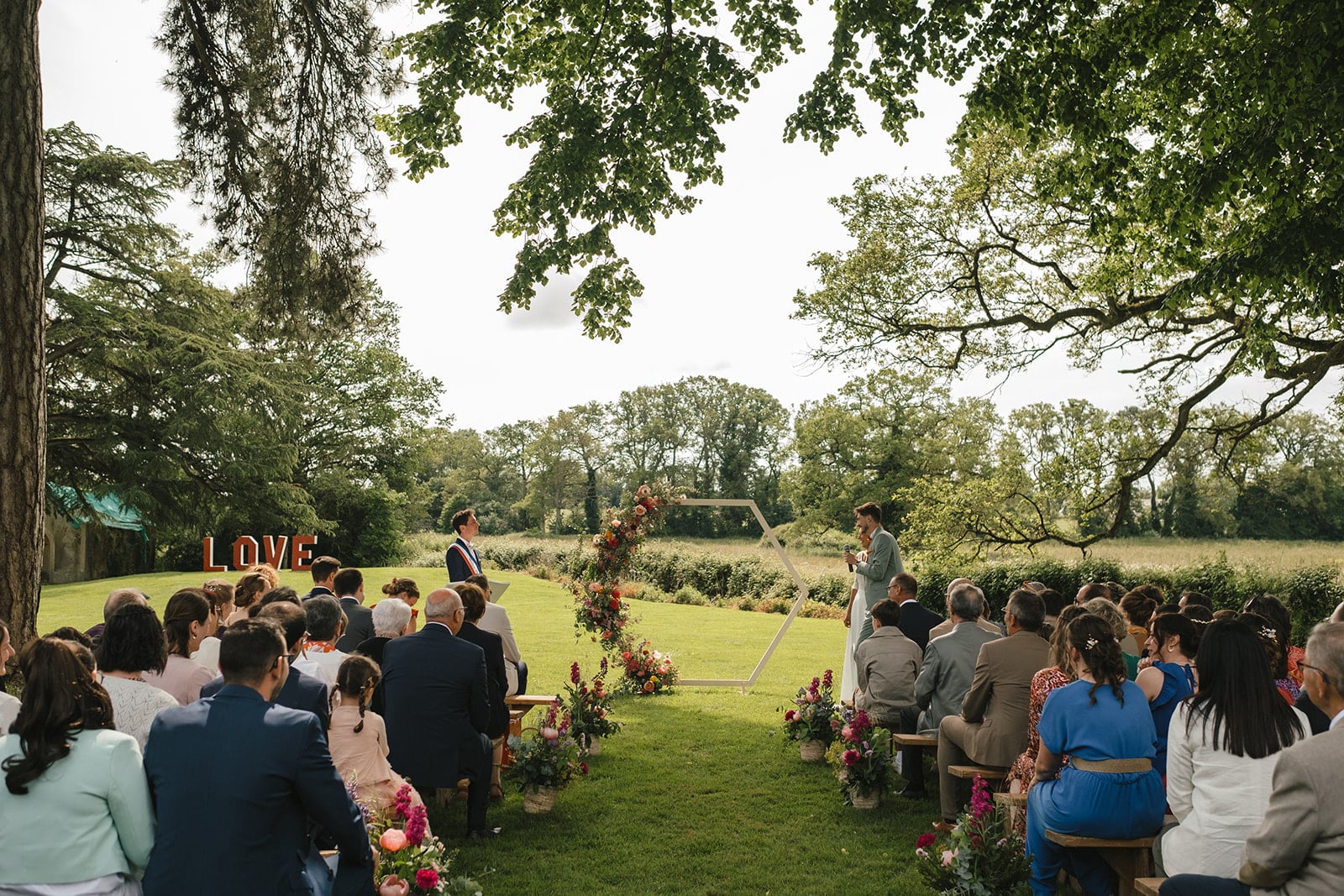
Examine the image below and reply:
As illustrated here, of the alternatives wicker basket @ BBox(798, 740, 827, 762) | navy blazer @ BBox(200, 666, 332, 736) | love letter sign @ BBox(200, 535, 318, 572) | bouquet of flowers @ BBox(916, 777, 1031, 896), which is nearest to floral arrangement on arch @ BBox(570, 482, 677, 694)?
wicker basket @ BBox(798, 740, 827, 762)

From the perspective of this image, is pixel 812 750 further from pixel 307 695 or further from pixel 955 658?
pixel 307 695

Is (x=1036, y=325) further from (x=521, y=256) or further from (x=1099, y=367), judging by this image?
(x=521, y=256)

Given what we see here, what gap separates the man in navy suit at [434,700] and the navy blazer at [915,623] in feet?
13.0

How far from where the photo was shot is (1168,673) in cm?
554

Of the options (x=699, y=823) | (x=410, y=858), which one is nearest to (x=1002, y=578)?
(x=699, y=823)

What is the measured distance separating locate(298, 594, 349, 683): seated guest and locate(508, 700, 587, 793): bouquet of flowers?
192 centimetres

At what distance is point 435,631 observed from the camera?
6617 mm

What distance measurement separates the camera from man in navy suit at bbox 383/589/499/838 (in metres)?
6.49

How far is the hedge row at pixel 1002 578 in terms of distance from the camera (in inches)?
612

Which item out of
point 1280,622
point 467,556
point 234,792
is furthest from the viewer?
point 467,556

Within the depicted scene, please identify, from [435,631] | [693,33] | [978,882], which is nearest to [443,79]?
[693,33]

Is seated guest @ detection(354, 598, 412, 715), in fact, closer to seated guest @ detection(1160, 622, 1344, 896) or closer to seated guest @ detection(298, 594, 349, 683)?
seated guest @ detection(298, 594, 349, 683)

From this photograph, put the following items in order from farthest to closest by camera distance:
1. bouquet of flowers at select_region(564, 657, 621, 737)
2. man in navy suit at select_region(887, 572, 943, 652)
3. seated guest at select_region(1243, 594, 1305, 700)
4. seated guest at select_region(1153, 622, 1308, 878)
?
1. bouquet of flowers at select_region(564, 657, 621, 737)
2. man in navy suit at select_region(887, 572, 943, 652)
3. seated guest at select_region(1243, 594, 1305, 700)
4. seated guest at select_region(1153, 622, 1308, 878)

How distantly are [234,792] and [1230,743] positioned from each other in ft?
12.8
